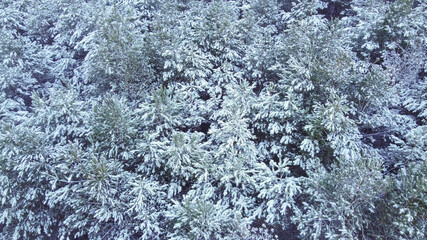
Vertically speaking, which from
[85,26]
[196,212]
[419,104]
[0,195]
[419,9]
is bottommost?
[0,195]

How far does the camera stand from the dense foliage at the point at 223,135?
4.91 meters

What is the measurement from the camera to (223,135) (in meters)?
5.79

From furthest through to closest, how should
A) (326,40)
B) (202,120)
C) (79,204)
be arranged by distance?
1. (202,120)
2. (326,40)
3. (79,204)

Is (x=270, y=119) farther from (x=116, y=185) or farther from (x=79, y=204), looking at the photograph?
(x=79, y=204)

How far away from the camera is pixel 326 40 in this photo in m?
6.06

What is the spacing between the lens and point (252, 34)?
7738mm

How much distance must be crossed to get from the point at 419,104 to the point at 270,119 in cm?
352

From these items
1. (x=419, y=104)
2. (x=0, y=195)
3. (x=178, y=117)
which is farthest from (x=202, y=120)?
(x=419, y=104)

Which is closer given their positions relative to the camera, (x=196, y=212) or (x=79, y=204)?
(x=196, y=212)

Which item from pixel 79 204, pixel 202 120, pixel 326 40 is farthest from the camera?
pixel 202 120

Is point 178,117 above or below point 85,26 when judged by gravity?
below

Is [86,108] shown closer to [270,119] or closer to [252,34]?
[270,119]

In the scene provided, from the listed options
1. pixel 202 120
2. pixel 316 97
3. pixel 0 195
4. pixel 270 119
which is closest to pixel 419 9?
pixel 316 97

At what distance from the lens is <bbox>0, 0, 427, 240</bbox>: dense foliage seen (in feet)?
16.1
